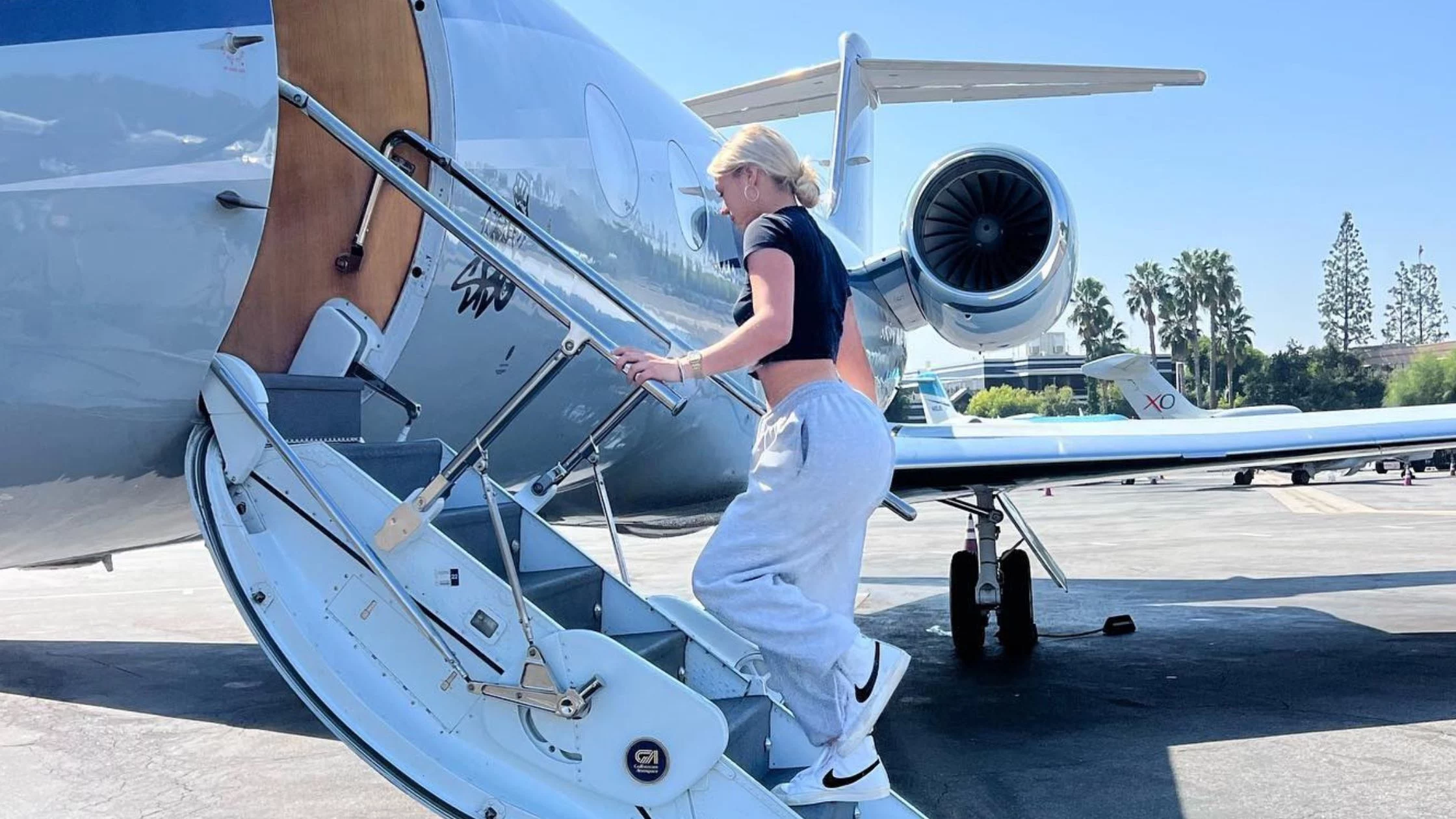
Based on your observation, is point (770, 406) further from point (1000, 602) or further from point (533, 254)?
point (1000, 602)

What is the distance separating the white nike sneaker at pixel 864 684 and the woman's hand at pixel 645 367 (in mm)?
813

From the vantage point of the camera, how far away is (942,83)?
15219 millimetres

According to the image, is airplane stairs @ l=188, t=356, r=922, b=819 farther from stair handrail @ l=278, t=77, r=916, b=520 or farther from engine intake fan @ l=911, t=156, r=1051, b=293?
engine intake fan @ l=911, t=156, r=1051, b=293

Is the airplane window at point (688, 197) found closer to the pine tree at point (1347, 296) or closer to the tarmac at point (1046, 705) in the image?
the tarmac at point (1046, 705)

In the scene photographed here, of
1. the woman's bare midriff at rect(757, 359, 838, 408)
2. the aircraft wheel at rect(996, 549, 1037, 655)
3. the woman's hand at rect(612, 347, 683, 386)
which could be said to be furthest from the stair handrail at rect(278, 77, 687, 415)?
the aircraft wheel at rect(996, 549, 1037, 655)

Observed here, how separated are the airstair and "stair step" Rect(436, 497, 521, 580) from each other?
29 centimetres

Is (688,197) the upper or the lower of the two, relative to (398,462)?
upper

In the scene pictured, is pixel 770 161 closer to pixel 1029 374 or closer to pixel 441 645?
pixel 441 645

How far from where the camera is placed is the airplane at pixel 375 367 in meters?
2.93

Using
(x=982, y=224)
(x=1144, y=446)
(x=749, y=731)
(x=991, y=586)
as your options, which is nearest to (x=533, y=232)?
(x=749, y=731)

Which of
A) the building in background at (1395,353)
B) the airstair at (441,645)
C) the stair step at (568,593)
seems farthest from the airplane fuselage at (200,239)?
the building in background at (1395,353)

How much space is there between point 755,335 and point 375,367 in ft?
4.83

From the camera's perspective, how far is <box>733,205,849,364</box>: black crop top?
316 cm

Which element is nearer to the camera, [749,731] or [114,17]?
[114,17]
